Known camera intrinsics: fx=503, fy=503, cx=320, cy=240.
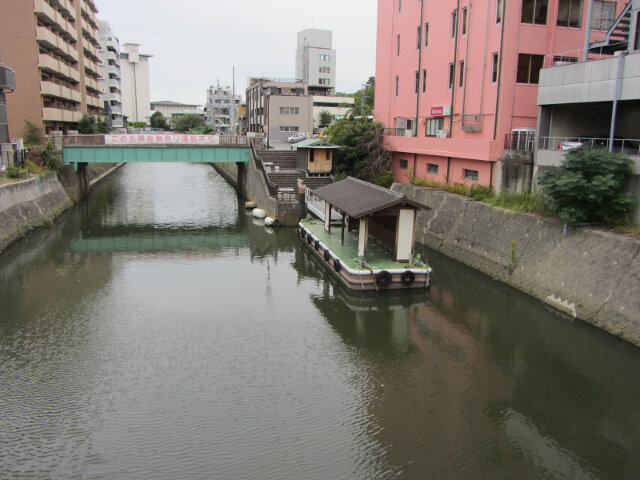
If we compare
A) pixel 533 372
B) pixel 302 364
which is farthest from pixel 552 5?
pixel 302 364

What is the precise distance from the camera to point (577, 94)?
20.5 m

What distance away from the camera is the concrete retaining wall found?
2661 centimetres

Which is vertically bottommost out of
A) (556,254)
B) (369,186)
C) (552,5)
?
(556,254)

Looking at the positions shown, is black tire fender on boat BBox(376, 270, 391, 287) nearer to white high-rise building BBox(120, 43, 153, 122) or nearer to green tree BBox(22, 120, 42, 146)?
green tree BBox(22, 120, 42, 146)

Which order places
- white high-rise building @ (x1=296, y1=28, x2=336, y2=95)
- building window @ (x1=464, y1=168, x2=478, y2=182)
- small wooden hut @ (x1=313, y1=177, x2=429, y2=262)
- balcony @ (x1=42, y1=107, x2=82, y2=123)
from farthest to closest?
1. white high-rise building @ (x1=296, y1=28, x2=336, y2=95)
2. balcony @ (x1=42, y1=107, x2=82, y2=123)
3. building window @ (x1=464, y1=168, x2=478, y2=182)
4. small wooden hut @ (x1=313, y1=177, x2=429, y2=262)

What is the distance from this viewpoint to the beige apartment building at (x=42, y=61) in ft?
144

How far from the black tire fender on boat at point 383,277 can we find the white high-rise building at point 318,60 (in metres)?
88.4

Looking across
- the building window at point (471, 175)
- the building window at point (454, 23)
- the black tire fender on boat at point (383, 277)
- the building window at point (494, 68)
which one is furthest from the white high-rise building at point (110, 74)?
the black tire fender on boat at point (383, 277)

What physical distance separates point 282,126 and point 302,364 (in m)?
67.8

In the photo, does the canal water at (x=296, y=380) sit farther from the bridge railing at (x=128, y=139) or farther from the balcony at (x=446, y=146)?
the bridge railing at (x=128, y=139)

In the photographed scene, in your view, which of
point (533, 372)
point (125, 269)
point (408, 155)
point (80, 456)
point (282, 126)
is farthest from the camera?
point (282, 126)

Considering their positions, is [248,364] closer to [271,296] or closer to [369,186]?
[271,296]

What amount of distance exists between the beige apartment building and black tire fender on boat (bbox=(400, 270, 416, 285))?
132ft

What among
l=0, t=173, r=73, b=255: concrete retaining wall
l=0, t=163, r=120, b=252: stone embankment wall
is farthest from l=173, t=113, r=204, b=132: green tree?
l=0, t=173, r=73, b=255: concrete retaining wall
